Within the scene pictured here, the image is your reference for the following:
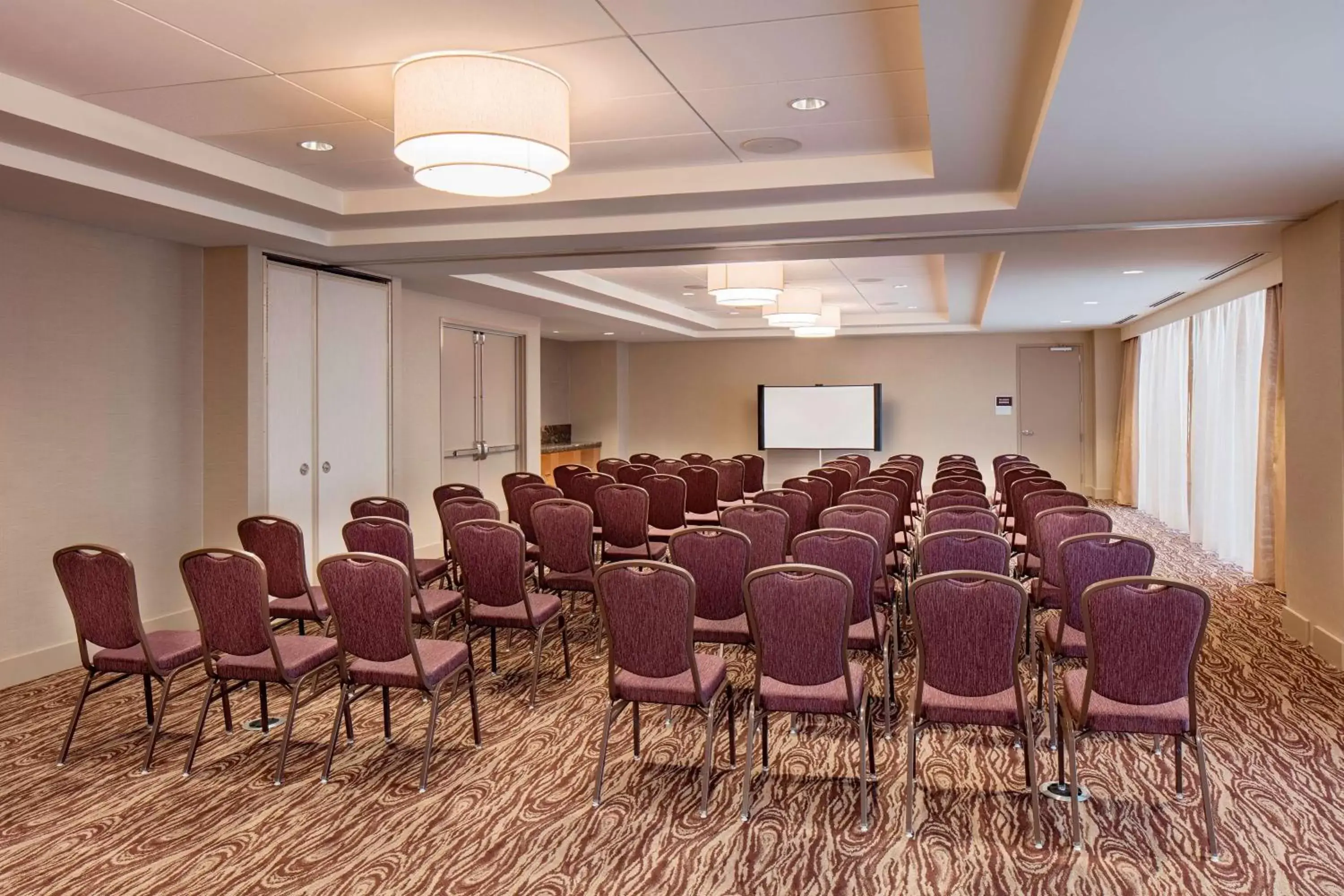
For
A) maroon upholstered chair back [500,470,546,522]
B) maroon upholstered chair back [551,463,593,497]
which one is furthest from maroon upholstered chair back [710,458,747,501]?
maroon upholstered chair back [500,470,546,522]

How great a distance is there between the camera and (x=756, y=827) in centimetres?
358

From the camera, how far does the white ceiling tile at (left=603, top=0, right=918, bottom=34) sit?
3516mm

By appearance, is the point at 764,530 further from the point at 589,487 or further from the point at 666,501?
the point at 589,487

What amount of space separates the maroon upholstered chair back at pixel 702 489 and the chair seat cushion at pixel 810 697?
5144mm

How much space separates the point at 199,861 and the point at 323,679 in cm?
215

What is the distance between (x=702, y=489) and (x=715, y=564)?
167 inches

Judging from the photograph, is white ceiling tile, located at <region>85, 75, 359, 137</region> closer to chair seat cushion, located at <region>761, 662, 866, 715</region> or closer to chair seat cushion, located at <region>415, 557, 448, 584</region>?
chair seat cushion, located at <region>415, 557, 448, 584</region>

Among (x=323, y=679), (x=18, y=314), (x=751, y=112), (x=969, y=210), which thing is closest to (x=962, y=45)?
(x=751, y=112)

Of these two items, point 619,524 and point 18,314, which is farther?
point 619,524

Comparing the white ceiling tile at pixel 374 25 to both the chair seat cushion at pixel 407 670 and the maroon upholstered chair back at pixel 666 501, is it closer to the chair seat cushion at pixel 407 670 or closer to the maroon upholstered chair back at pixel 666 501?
the chair seat cushion at pixel 407 670

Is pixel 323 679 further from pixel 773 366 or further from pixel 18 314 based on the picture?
pixel 773 366

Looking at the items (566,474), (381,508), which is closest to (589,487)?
(566,474)

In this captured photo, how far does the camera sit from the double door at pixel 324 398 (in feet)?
23.7

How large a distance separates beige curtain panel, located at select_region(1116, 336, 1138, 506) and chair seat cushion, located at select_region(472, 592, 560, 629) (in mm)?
11797
